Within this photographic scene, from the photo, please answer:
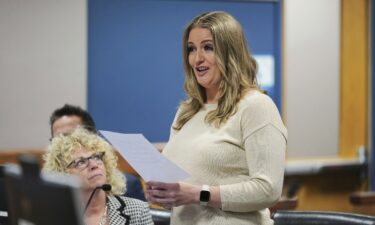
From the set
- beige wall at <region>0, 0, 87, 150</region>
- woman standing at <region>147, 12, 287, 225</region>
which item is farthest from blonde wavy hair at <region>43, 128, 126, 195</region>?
beige wall at <region>0, 0, 87, 150</region>

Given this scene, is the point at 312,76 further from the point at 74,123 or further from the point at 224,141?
the point at 224,141

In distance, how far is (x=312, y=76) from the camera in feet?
19.7

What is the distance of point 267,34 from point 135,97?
131 cm

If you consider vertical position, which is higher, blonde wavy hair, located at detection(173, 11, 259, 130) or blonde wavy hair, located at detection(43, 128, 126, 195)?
blonde wavy hair, located at detection(173, 11, 259, 130)

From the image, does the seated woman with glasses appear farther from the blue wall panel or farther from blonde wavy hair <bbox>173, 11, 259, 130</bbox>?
the blue wall panel

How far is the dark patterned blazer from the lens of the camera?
264 cm

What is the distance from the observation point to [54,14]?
15.7 feet

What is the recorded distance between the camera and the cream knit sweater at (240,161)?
6.63ft

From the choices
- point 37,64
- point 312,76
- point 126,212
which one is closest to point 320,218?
point 126,212

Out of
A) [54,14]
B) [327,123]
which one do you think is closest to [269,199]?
[54,14]

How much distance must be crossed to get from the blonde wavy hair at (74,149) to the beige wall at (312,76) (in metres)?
3.26

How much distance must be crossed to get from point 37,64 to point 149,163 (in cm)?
293

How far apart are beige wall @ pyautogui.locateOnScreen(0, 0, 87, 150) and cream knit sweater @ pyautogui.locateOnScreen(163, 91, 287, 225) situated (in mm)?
2732

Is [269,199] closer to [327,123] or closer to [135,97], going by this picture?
[135,97]
